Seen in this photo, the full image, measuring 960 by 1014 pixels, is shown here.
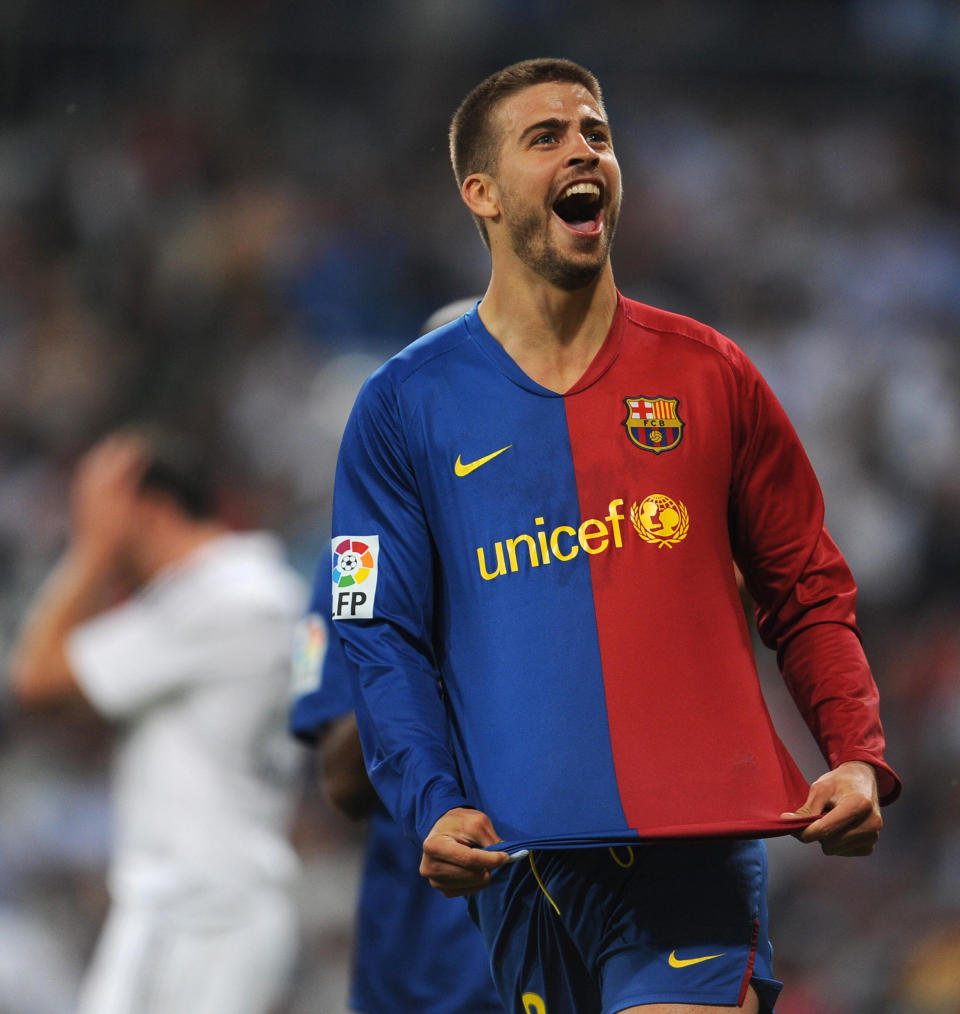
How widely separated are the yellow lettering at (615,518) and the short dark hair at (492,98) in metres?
0.62

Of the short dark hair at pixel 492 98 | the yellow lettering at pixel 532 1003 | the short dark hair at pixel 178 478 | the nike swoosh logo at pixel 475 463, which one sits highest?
the short dark hair at pixel 178 478

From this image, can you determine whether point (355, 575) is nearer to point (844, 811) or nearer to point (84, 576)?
point (844, 811)

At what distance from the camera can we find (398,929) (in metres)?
3.93

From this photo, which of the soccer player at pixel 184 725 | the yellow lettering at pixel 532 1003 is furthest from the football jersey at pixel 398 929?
the yellow lettering at pixel 532 1003

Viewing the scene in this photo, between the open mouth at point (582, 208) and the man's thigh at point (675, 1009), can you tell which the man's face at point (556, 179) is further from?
the man's thigh at point (675, 1009)

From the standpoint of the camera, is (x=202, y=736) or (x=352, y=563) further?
(x=202, y=736)

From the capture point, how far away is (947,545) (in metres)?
8.41

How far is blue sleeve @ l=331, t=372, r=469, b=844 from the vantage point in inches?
99.2

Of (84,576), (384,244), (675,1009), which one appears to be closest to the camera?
(675,1009)

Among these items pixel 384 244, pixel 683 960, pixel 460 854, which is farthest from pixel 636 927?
pixel 384 244

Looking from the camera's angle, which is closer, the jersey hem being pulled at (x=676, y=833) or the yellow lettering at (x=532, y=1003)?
the jersey hem being pulled at (x=676, y=833)

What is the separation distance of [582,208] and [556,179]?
11 cm

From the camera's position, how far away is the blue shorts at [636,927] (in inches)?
97.6

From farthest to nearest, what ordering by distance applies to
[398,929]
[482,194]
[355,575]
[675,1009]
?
1. [398,929]
2. [482,194]
3. [355,575]
4. [675,1009]
